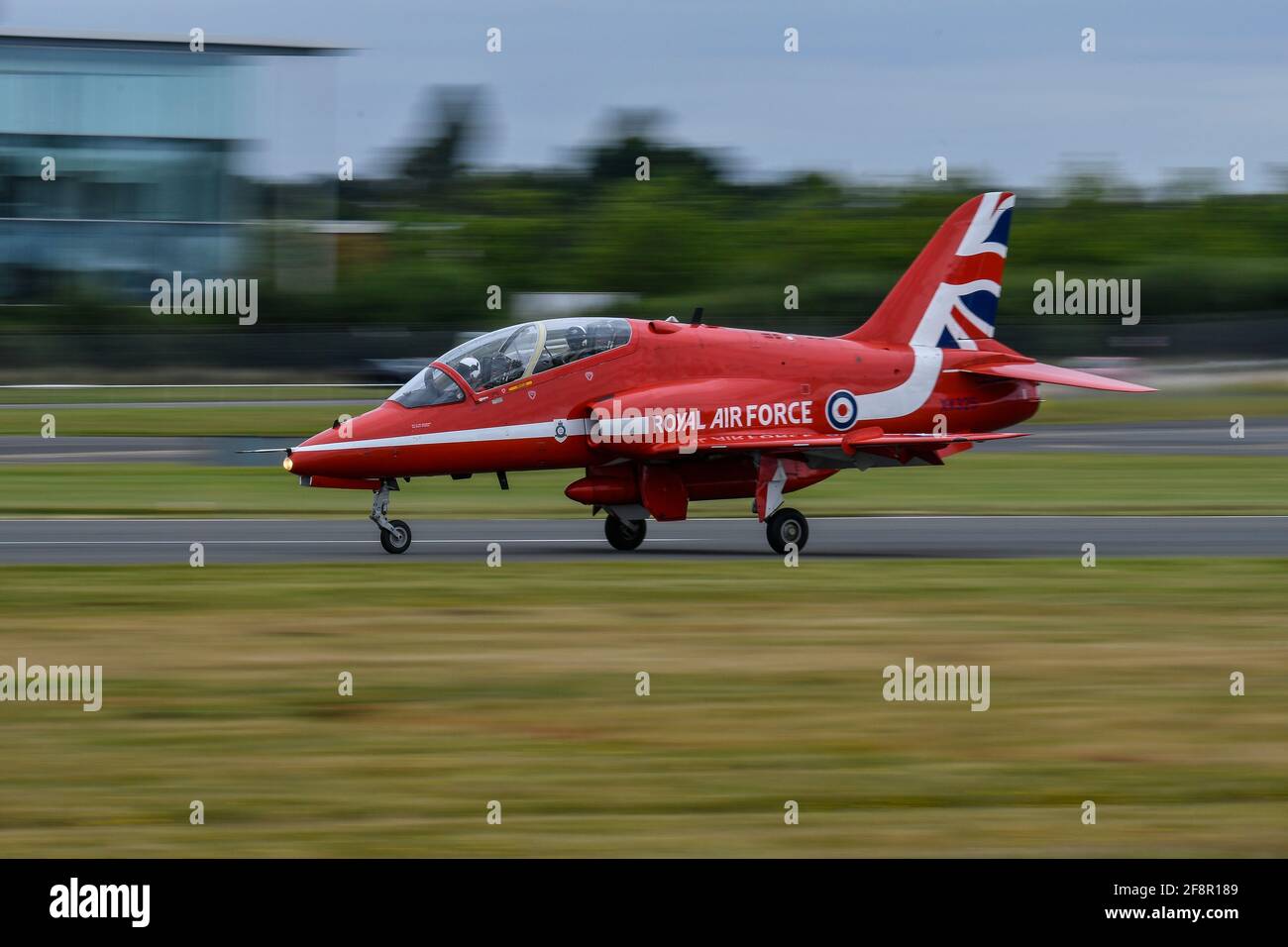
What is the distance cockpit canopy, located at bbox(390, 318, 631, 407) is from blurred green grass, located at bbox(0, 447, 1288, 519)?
5.38 m

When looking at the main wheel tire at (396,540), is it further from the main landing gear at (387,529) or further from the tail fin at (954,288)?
the tail fin at (954,288)

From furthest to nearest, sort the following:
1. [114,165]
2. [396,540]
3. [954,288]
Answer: [114,165] → [954,288] → [396,540]

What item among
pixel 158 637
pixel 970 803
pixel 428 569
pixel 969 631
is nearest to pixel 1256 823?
pixel 970 803

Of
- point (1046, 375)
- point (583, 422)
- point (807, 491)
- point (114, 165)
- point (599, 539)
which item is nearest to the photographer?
point (583, 422)

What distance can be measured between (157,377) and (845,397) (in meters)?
30.4

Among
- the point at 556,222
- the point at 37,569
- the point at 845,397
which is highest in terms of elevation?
the point at 556,222

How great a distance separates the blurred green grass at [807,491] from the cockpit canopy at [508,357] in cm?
538

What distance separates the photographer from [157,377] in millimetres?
44812

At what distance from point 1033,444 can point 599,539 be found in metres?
18.3

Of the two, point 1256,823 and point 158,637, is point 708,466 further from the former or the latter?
point 1256,823

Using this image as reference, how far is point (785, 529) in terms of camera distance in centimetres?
1805

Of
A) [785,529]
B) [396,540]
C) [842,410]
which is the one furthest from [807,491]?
[396,540]

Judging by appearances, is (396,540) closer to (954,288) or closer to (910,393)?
(910,393)

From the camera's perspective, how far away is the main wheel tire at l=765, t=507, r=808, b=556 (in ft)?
59.2
